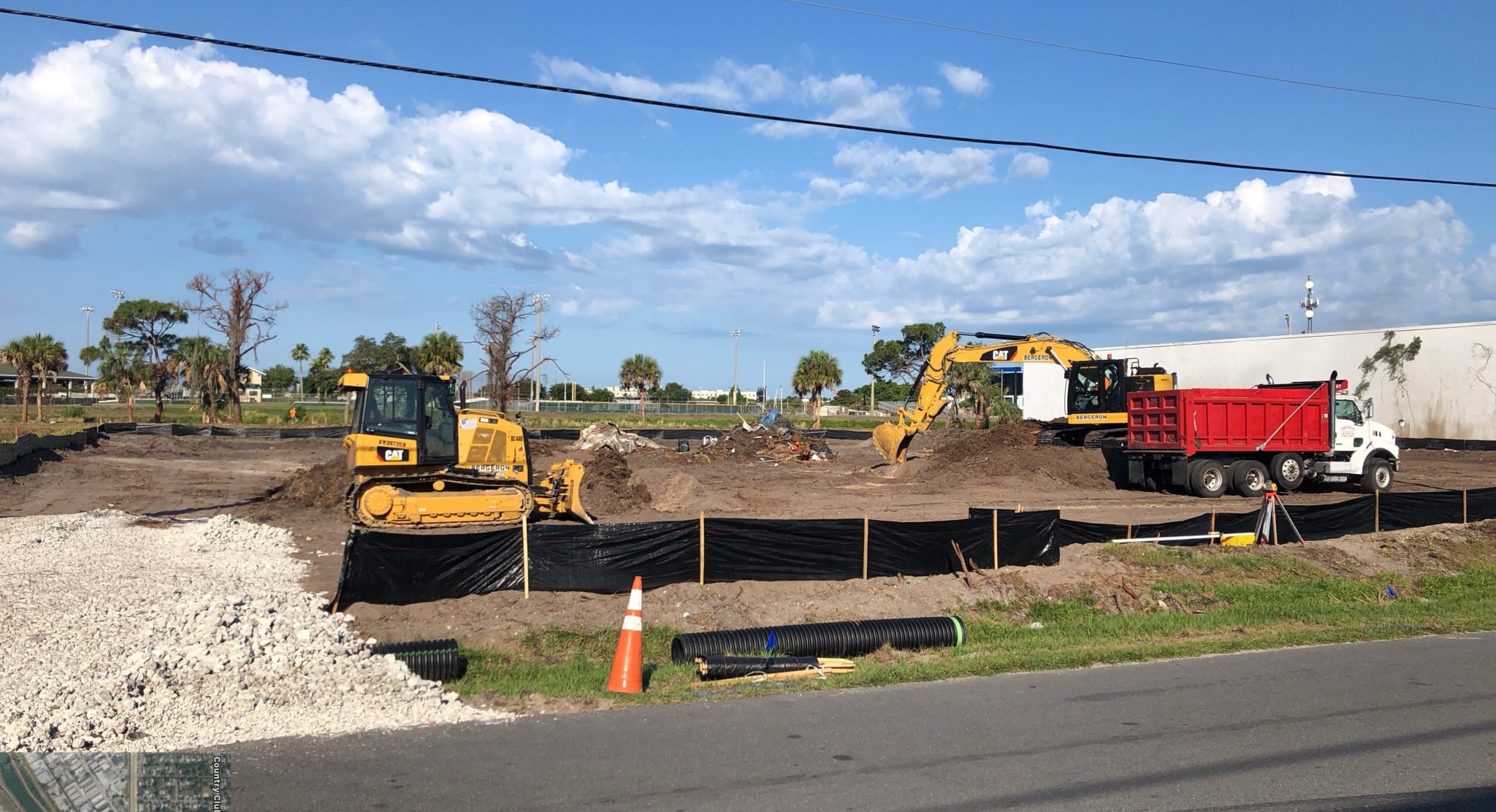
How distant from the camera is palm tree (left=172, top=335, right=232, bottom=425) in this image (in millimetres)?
55438

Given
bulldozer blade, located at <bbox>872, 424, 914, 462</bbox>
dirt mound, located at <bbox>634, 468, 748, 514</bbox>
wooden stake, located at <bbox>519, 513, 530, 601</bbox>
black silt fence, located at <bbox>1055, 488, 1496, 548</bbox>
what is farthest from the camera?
bulldozer blade, located at <bbox>872, 424, 914, 462</bbox>

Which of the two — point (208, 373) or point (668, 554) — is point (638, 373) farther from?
point (668, 554)

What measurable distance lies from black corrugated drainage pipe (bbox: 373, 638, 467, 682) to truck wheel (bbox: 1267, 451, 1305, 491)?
2306 centimetres

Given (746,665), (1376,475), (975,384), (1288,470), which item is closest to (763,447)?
(1288,470)

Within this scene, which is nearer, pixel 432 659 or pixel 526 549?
pixel 432 659

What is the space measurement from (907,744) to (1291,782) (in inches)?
97.9

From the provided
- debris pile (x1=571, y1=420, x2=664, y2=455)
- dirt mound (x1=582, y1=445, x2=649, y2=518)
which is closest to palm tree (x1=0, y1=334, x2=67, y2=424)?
debris pile (x1=571, y1=420, x2=664, y2=455)

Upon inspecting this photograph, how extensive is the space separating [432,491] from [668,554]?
6.17 m

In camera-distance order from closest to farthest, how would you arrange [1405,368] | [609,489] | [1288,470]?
[609,489], [1288,470], [1405,368]

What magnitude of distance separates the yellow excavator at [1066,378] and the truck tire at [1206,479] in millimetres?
4345

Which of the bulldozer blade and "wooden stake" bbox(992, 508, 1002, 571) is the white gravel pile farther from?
the bulldozer blade

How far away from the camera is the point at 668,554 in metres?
13.1

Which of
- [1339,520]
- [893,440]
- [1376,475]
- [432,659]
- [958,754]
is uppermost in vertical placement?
[893,440]

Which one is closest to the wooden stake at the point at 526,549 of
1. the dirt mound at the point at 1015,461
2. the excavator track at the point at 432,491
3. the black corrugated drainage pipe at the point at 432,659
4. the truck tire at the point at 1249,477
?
the black corrugated drainage pipe at the point at 432,659
